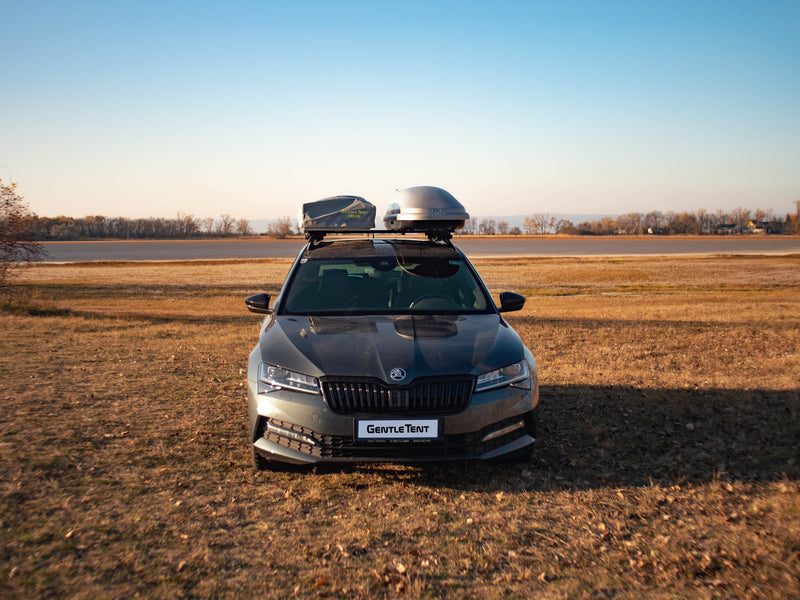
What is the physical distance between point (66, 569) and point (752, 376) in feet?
24.9

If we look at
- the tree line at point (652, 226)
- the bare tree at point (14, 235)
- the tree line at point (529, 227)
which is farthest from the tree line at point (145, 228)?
the bare tree at point (14, 235)

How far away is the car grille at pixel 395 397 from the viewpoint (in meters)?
3.90

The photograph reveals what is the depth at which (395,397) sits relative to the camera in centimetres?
390

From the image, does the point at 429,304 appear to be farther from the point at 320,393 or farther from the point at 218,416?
the point at 218,416

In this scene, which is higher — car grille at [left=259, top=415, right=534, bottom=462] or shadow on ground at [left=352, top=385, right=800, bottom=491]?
car grille at [left=259, top=415, right=534, bottom=462]

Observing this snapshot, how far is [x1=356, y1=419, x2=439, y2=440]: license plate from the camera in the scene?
386 cm

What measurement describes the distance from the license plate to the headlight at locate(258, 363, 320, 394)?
0.39m

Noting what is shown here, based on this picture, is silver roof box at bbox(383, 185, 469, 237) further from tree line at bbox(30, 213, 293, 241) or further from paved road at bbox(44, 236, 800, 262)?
tree line at bbox(30, 213, 293, 241)

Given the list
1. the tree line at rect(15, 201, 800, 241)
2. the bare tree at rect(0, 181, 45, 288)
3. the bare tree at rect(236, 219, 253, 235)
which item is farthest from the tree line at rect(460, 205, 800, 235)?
the bare tree at rect(0, 181, 45, 288)

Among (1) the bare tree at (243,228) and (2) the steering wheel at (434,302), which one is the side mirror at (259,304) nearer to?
(2) the steering wheel at (434,302)

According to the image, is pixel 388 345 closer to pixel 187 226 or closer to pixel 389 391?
pixel 389 391

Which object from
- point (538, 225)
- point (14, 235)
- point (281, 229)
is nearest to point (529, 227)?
point (538, 225)

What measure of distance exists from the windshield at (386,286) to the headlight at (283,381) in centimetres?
100

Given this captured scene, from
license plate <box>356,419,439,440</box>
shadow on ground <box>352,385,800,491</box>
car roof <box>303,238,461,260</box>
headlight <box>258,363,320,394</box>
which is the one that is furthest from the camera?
car roof <box>303,238,461,260</box>
